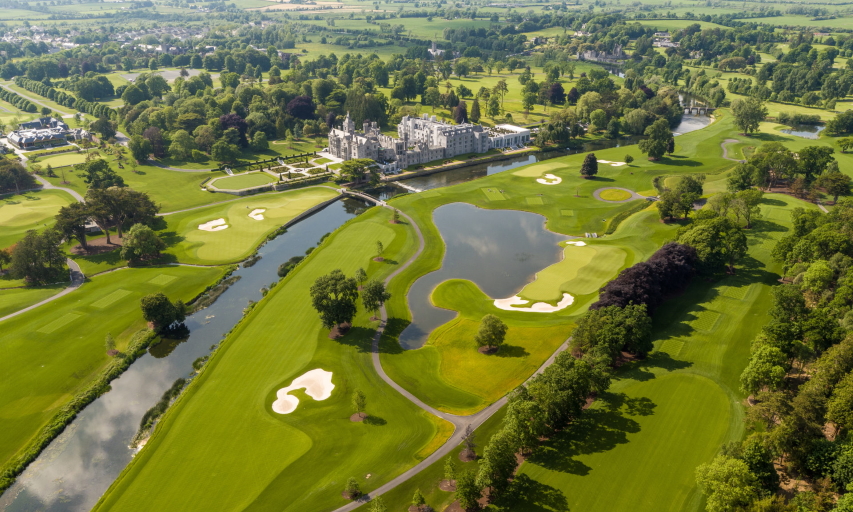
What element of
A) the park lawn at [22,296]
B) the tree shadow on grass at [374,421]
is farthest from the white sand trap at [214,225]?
the tree shadow on grass at [374,421]

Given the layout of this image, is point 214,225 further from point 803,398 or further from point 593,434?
point 803,398

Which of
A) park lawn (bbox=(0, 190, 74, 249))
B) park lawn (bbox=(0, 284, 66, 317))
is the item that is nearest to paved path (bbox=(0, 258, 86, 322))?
park lawn (bbox=(0, 284, 66, 317))

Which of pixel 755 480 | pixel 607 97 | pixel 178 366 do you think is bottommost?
pixel 178 366

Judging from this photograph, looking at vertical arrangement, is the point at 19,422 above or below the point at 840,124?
below

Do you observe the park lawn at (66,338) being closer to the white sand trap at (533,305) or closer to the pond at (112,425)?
the pond at (112,425)

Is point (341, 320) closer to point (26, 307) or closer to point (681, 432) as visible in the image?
point (681, 432)

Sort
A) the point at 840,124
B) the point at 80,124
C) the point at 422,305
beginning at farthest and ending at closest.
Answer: the point at 80,124, the point at 840,124, the point at 422,305

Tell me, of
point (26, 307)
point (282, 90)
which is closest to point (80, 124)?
point (282, 90)
